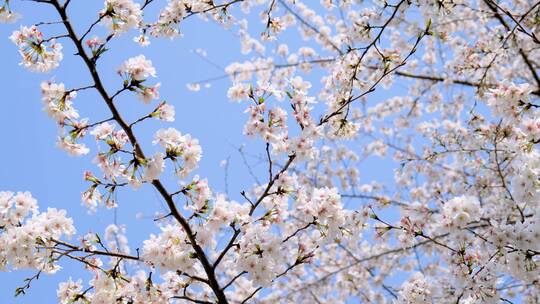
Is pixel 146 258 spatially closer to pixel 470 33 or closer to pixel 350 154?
pixel 350 154

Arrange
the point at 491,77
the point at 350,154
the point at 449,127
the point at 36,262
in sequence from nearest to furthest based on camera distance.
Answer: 1. the point at 36,262
2. the point at 491,77
3. the point at 449,127
4. the point at 350,154

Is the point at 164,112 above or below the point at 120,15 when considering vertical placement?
below

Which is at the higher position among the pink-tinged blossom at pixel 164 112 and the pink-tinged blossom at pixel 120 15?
the pink-tinged blossom at pixel 120 15

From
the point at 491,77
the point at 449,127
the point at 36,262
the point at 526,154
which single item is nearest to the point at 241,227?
the point at 36,262

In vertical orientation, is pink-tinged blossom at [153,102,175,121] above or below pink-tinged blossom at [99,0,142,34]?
below

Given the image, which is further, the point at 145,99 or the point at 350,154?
the point at 350,154

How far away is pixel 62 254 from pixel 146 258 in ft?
1.65

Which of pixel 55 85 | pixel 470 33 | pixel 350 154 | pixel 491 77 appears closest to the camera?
pixel 55 85

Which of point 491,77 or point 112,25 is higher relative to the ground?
point 491,77

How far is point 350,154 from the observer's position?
392 inches

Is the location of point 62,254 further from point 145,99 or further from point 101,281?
point 145,99

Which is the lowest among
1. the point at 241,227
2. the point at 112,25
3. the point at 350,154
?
the point at 241,227

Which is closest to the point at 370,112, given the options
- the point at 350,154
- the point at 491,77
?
the point at 350,154

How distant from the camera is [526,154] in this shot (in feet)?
9.61
